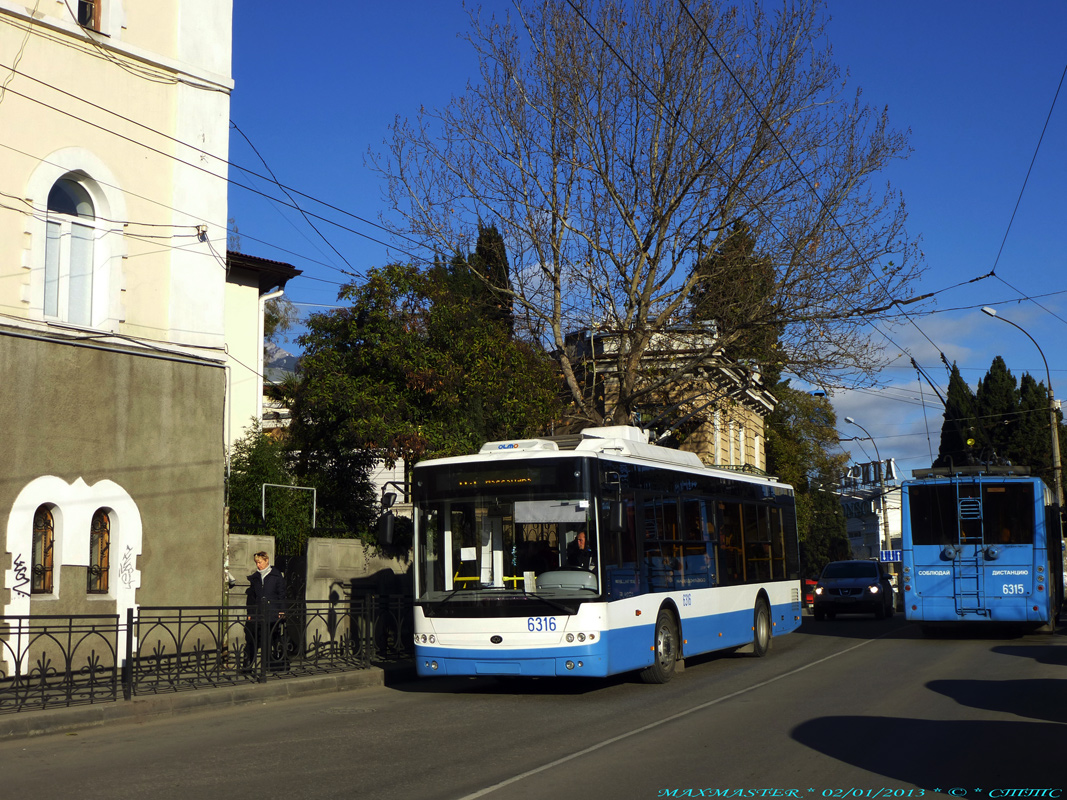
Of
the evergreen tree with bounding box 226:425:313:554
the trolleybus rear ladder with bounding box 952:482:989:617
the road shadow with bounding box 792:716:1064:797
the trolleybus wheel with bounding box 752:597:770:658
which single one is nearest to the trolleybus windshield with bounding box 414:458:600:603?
the road shadow with bounding box 792:716:1064:797

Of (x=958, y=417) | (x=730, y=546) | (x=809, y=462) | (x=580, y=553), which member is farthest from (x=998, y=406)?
(x=580, y=553)

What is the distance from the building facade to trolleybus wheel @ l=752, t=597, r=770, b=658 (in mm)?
8582

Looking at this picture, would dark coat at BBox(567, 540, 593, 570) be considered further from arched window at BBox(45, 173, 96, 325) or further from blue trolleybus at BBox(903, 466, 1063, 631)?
blue trolleybus at BBox(903, 466, 1063, 631)

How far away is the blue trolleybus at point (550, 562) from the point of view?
12586 millimetres

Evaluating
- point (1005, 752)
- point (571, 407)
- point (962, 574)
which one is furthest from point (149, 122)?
point (962, 574)

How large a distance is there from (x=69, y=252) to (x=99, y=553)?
165 inches

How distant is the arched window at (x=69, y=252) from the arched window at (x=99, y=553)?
9.05ft

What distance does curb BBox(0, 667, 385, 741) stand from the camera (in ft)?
34.1

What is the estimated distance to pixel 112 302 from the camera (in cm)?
1549

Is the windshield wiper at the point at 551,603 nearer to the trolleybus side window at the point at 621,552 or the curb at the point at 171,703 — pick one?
the trolleybus side window at the point at 621,552

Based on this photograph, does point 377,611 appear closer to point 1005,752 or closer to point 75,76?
point 75,76

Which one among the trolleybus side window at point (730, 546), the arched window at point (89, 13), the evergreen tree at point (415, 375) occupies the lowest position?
the trolleybus side window at point (730, 546)

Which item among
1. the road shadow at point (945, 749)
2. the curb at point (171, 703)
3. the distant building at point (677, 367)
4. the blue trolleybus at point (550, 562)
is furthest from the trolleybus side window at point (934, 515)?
the road shadow at point (945, 749)

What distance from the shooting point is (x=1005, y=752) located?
852 centimetres
